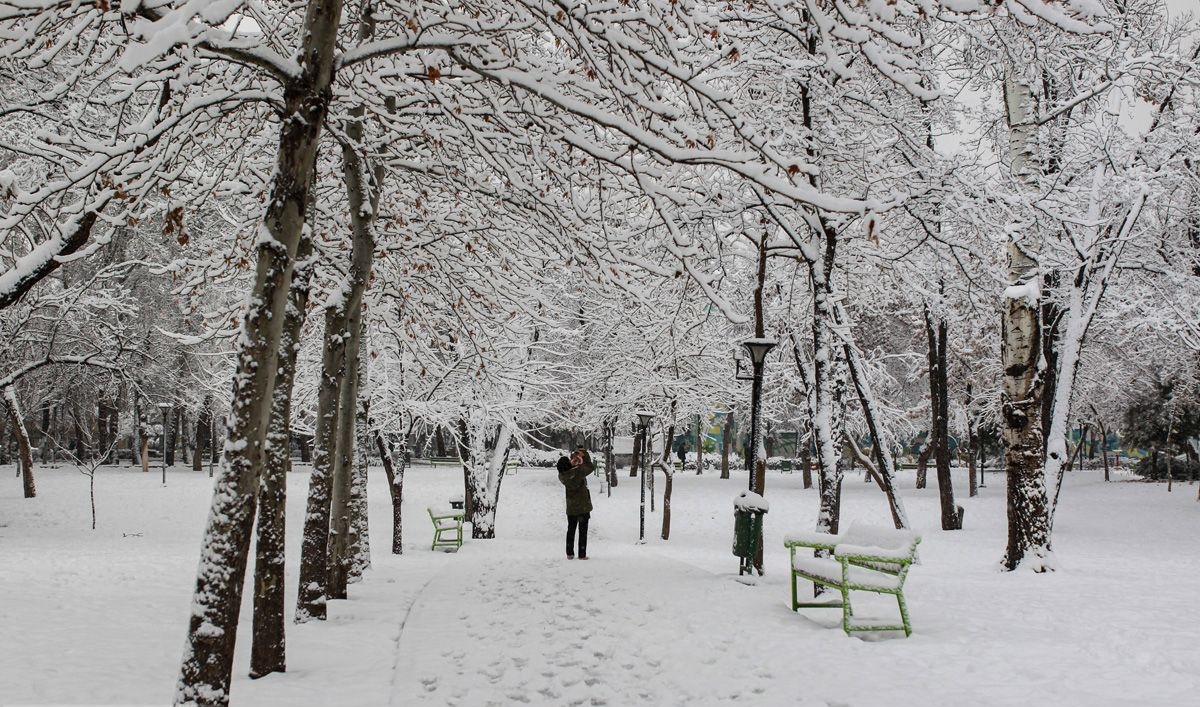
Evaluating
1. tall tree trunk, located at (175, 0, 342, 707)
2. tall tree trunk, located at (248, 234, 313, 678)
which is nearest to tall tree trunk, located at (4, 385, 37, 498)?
tall tree trunk, located at (248, 234, 313, 678)

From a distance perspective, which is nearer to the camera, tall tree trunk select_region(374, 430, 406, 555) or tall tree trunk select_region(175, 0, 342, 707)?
tall tree trunk select_region(175, 0, 342, 707)

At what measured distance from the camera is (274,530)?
5578 millimetres

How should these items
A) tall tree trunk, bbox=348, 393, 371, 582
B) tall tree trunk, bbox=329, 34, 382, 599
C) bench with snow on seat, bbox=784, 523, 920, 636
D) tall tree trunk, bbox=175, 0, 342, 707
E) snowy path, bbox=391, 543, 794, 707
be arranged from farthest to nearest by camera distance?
tall tree trunk, bbox=348, 393, 371, 582
tall tree trunk, bbox=329, 34, 382, 599
bench with snow on seat, bbox=784, 523, 920, 636
snowy path, bbox=391, 543, 794, 707
tall tree trunk, bbox=175, 0, 342, 707

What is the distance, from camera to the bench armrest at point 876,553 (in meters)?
6.75

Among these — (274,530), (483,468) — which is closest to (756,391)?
(274,530)

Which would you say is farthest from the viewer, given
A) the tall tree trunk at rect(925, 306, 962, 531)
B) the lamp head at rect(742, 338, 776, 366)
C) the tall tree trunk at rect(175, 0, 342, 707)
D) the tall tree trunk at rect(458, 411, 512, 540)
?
the tall tree trunk at rect(925, 306, 962, 531)

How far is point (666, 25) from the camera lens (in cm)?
483

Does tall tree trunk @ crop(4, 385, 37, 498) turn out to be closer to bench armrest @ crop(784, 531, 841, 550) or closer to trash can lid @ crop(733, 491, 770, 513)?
trash can lid @ crop(733, 491, 770, 513)

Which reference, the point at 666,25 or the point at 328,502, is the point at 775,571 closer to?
the point at 328,502

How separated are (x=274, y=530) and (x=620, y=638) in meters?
3.10

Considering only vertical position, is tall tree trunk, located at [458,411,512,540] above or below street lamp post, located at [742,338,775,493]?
below

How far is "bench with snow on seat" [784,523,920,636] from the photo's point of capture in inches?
263

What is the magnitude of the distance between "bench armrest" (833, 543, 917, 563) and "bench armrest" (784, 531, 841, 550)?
1047 millimetres

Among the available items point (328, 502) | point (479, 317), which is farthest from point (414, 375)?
point (328, 502)
